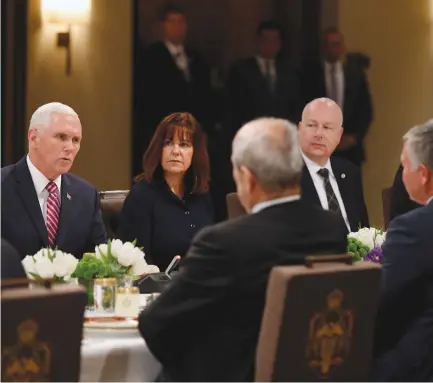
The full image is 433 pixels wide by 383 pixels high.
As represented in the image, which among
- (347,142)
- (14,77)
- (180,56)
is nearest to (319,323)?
(14,77)

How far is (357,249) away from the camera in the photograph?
4.39m

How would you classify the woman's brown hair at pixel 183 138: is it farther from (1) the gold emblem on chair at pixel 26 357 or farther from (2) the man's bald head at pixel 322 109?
(1) the gold emblem on chair at pixel 26 357

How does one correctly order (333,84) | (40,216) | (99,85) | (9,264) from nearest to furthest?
1. (9,264)
2. (40,216)
3. (99,85)
4. (333,84)

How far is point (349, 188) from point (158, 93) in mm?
2721

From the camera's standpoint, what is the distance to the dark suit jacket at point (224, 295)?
9.70ft

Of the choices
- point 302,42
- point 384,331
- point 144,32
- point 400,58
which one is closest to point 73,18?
point 144,32

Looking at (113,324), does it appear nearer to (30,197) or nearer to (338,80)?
(30,197)

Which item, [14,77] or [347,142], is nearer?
[14,77]

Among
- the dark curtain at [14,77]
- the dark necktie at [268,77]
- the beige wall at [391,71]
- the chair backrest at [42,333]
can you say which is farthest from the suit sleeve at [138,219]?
the beige wall at [391,71]

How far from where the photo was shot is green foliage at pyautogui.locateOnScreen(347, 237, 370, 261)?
14.3ft

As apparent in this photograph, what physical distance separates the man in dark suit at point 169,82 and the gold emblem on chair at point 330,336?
485cm

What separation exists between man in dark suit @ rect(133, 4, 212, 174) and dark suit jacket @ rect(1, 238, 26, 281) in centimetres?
493

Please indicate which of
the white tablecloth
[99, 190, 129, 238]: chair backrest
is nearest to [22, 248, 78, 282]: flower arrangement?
the white tablecloth

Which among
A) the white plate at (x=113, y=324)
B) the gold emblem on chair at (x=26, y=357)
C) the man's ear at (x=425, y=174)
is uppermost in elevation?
the man's ear at (x=425, y=174)
